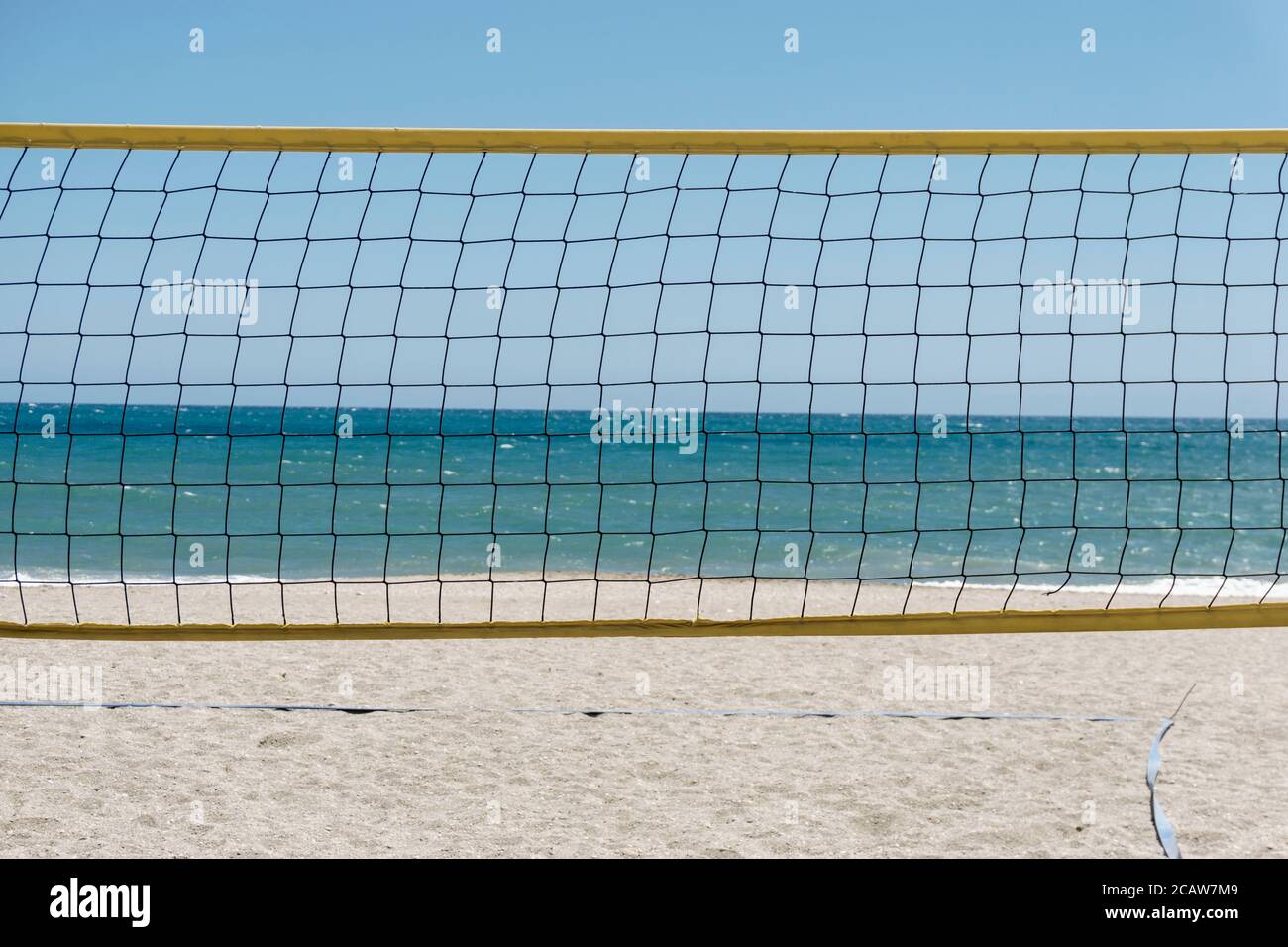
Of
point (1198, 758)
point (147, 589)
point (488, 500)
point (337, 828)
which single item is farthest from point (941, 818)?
point (488, 500)

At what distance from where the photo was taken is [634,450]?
3397 cm

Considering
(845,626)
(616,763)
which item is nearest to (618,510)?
(616,763)

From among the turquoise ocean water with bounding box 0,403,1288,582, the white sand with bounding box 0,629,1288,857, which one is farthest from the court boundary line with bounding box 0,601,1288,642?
the white sand with bounding box 0,629,1288,857

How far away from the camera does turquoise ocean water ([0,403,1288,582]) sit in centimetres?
529

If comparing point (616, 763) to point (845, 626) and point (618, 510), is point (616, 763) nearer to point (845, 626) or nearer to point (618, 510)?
point (845, 626)

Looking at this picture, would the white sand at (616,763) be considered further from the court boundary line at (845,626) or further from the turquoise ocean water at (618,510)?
the turquoise ocean water at (618,510)

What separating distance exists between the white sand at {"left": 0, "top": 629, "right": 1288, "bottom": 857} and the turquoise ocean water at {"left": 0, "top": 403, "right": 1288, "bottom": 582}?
854mm

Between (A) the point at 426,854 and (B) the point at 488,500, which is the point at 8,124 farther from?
(B) the point at 488,500

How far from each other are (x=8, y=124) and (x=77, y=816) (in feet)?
8.31

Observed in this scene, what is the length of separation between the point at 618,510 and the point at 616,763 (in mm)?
17289

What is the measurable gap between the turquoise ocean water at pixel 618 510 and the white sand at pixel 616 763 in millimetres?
854

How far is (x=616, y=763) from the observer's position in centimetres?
432
